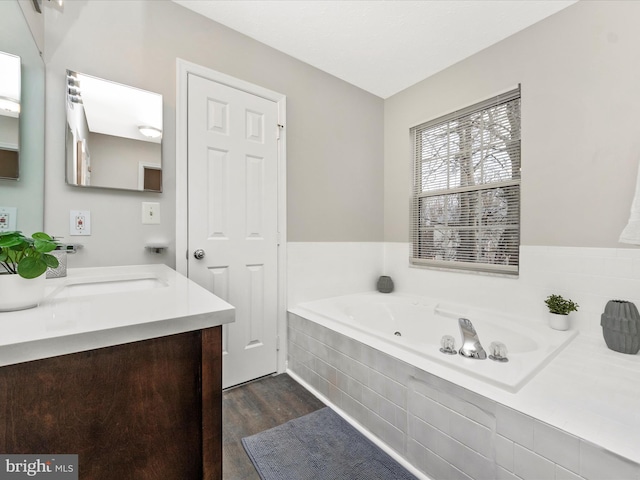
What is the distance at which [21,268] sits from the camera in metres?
0.71

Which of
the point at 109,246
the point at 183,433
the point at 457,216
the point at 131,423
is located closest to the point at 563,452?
the point at 183,433

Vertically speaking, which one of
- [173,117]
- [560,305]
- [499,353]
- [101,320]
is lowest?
[499,353]

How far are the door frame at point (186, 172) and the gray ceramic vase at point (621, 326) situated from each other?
1.92 metres

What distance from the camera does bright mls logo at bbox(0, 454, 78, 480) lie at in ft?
1.76

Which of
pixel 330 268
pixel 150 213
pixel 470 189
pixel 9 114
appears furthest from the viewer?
pixel 330 268

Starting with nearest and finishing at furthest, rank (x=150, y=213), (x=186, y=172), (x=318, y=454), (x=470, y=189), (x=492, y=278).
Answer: (x=318, y=454) < (x=150, y=213) < (x=186, y=172) < (x=492, y=278) < (x=470, y=189)

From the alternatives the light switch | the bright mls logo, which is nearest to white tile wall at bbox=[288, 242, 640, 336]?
the light switch

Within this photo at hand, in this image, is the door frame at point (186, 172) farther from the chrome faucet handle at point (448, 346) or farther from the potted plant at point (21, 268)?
the chrome faucet handle at point (448, 346)

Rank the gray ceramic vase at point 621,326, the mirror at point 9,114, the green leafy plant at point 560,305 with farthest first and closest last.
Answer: the green leafy plant at point 560,305
the gray ceramic vase at point 621,326
the mirror at point 9,114

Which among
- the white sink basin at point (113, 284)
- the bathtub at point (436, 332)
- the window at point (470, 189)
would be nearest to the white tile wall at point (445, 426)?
the bathtub at point (436, 332)

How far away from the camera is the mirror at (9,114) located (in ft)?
3.76

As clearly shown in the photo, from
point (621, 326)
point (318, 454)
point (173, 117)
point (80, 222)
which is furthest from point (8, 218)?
point (621, 326)

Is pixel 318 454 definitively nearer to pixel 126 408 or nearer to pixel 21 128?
pixel 126 408

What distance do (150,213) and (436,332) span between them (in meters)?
2.11
